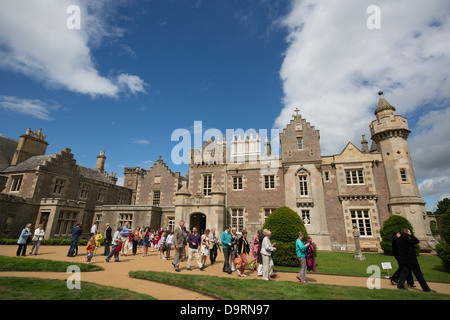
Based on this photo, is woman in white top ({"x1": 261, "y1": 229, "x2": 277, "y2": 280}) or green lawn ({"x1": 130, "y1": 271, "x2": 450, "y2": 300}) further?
woman in white top ({"x1": 261, "y1": 229, "x2": 277, "y2": 280})

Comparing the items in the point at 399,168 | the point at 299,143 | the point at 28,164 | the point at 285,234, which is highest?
the point at 299,143

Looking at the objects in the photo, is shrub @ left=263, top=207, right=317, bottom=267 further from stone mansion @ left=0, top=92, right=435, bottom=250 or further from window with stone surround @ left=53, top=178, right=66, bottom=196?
window with stone surround @ left=53, top=178, right=66, bottom=196

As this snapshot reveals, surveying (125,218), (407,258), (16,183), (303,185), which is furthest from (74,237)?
(303,185)

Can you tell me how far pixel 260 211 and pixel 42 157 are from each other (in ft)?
92.6

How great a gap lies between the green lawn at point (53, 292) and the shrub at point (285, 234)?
27.5ft

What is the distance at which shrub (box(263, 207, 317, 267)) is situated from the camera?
40.3 feet

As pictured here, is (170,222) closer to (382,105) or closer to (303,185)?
(303,185)

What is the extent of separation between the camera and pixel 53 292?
6051mm

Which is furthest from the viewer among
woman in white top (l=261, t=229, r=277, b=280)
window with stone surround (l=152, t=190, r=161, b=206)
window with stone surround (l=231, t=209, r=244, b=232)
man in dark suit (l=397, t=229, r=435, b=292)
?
window with stone surround (l=152, t=190, r=161, b=206)

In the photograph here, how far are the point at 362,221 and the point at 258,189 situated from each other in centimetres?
1090

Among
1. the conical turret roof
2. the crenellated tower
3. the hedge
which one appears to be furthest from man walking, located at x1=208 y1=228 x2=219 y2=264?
the conical turret roof

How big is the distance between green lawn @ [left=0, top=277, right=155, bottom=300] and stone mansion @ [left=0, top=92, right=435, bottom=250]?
57.8 ft

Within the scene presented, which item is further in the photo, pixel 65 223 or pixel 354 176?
pixel 65 223

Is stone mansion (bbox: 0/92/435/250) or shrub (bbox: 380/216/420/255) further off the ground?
stone mansion (bbox: 0/92/435/250)
